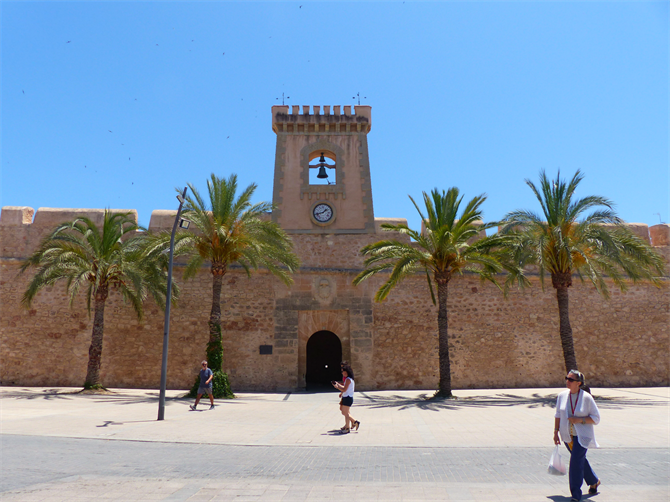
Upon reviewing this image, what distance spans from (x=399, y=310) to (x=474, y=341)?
278cm

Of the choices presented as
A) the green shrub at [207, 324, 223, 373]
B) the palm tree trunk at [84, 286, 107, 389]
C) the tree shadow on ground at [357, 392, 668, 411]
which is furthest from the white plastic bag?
the palm tree trunk at [84, 286, 107, 389]

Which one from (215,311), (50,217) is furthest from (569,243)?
(50,217)

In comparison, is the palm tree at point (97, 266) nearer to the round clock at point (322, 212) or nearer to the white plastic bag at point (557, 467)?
the round clock at point (322, 212)

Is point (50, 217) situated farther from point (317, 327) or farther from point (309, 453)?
point (309, 453)

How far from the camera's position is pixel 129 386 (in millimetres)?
16094

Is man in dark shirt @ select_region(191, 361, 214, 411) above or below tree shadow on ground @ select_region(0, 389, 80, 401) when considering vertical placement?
above

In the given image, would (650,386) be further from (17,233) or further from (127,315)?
(17,233)

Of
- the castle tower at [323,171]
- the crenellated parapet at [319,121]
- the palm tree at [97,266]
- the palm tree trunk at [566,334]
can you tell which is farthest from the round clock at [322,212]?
the palm tree trunk at [566,334]

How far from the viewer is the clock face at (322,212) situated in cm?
1788

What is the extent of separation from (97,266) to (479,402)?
1147 cm

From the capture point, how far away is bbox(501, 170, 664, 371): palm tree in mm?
13750

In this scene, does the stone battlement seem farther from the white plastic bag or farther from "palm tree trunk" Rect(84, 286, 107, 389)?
the white plastic bag

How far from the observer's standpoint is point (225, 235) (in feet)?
45.9

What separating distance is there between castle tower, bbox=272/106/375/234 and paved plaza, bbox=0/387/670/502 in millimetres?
7724
